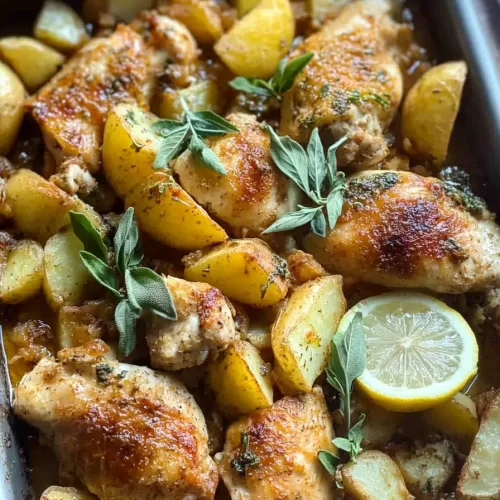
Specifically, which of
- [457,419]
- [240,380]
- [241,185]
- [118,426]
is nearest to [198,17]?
[241,185]

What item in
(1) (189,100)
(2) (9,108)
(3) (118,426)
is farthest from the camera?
(1) (189,100)

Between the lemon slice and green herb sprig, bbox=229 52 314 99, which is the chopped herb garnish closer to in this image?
the lemon slice

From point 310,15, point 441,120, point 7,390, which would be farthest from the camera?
point 310,15

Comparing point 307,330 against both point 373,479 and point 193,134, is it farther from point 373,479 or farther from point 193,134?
point 193,134

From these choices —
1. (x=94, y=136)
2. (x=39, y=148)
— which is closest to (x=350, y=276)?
(x=94, y=136)

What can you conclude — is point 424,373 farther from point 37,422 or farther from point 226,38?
point 226,38

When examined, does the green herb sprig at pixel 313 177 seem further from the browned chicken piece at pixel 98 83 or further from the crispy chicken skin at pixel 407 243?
the browned chicken piece at pixel 98 83

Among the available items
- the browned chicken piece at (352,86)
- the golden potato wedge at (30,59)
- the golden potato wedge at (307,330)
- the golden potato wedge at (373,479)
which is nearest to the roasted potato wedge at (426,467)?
the golden potato wedge at (373,479)
